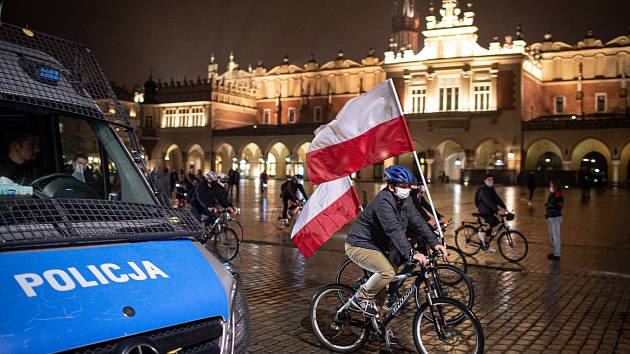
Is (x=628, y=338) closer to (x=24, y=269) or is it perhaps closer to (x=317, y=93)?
(x=24, y=269)

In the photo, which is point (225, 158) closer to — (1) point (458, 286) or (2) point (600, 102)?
(2) point (600, 102)

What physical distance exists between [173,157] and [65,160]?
66280mm

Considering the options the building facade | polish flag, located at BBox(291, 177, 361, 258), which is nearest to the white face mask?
polish flag, located at BBox(291, 177, 361, 258)

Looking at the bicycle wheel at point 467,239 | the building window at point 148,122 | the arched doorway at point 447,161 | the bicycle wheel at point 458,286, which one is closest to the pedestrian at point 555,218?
the bicycle wheel at point 467,239

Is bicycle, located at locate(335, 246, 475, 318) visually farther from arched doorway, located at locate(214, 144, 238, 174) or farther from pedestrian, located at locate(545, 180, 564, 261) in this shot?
arched doorway, located at locate(214, 144, 238, 174)

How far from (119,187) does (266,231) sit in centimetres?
1113

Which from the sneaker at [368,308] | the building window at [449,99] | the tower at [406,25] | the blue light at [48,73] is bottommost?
the sneaker at [368,308]

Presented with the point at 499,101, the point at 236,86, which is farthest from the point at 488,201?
the point at 236,86

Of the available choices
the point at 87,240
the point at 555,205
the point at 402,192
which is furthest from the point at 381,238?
the point at 555,205

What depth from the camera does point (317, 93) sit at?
7525 centimetres

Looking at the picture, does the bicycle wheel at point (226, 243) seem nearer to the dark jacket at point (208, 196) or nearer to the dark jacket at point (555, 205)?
the dark jacket at point (208, 196)

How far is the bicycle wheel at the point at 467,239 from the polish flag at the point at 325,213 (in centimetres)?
583

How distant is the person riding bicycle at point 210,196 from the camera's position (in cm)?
1138

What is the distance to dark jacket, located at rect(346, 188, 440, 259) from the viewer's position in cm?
498
